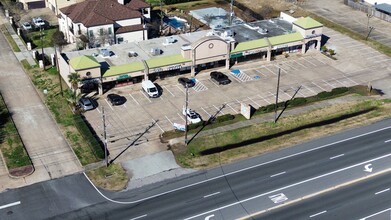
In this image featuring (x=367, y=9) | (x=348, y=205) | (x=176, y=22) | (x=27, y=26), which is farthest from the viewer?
(x=367, y=9)

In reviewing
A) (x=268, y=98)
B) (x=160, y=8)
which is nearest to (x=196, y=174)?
(x=268, y=98)

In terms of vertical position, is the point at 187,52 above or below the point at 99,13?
below

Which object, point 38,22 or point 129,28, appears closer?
point 129,28

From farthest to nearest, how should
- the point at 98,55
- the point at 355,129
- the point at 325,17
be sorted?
the point at 325,17
the point at 98,55
the point at 355,129

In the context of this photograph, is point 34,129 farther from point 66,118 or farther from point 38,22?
point 38,22

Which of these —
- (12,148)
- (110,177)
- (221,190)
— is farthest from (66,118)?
(221,190)

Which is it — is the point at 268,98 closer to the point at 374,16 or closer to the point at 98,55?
the point at 98,55
